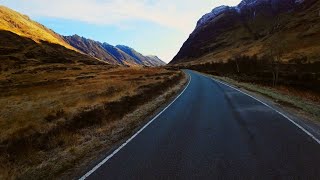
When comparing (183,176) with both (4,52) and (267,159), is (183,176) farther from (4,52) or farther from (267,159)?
(4,52)

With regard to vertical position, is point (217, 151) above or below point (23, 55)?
below

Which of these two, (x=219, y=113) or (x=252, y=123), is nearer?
(x=252, y=123)

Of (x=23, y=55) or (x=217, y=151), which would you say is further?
(x=23, y=55)

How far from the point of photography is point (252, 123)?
1534 cm

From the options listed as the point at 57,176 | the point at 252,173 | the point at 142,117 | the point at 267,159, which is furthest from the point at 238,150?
the point at 142,117

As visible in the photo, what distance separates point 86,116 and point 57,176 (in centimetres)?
1029

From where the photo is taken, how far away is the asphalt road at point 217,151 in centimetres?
845

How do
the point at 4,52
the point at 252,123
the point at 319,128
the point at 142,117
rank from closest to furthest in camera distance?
the point at 319,128 < the point at 252,123 < the point at 142,117 < the point at 4,52

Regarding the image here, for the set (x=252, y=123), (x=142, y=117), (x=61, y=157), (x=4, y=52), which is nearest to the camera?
(x=61, y=157)

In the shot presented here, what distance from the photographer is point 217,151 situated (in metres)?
10.4

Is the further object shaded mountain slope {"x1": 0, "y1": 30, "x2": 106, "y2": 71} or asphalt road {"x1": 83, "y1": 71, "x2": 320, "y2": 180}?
shaded mountain slope {"x1": 0, "y1": 30, "x2": 106, "y2": 71}

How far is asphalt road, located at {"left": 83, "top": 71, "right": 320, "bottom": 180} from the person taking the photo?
845 cm

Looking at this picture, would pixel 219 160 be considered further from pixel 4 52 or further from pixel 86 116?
pixel 4 52

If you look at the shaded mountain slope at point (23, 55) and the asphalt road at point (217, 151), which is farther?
the shaded mountain slope at point (23, 55)
